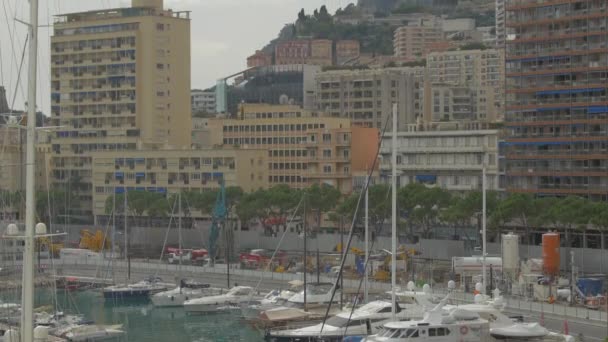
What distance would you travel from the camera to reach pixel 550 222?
3378 inches

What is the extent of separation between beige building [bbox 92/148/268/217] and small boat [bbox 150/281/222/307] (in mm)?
39998

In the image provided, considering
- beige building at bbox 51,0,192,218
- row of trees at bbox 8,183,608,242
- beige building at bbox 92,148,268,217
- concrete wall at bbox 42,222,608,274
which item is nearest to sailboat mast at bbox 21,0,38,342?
row of trees at bbox 8,183,608,242

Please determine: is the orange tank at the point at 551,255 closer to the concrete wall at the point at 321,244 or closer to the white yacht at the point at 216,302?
the concrete wall at the point at 321,244

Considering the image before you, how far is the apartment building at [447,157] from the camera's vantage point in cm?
10450

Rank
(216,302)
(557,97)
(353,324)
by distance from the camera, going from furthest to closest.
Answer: (557,97) → (216,302) → (353,324)

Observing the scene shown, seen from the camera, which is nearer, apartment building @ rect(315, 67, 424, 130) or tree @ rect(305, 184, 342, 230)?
tree @ rect(305, 184, 342, 230)

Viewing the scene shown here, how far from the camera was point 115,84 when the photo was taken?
415ft

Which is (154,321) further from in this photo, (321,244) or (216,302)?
(321,244)

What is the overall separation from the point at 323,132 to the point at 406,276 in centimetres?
4490

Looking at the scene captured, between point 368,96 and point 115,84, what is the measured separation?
37546 mm

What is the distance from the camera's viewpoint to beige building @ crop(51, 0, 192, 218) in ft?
411

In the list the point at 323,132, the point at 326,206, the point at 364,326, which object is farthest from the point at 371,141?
the point at 364,326

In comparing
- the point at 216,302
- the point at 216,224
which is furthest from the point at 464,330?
the point at 216,224

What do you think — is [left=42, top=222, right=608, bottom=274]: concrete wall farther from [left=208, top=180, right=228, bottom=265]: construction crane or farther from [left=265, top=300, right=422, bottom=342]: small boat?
[left=265, top=300, right=422, bottom=342]: small boat
